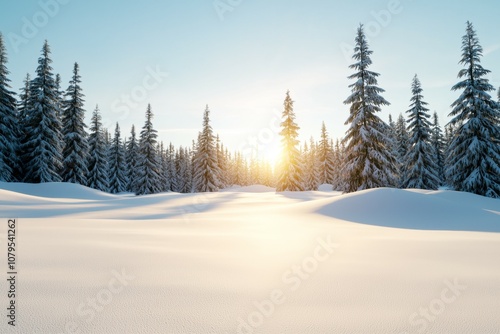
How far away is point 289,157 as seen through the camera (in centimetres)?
3178

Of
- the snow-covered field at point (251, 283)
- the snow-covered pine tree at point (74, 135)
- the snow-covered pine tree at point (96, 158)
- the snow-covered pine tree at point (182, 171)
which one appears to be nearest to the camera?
the snow-covered field at point (251, 283)

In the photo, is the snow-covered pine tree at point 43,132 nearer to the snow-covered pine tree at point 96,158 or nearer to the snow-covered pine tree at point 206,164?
the snow-covered pine tree at point 96,158

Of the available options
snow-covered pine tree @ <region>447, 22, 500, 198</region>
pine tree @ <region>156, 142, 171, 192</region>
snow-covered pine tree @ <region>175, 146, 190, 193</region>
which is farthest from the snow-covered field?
snow-covered pine tree @ <region>175, 146, 190, 193</region>

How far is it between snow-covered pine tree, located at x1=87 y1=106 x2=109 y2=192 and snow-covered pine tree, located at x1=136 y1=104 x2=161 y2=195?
15.2 ft

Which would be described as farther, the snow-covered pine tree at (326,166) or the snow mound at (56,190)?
the snow-covered pine tree at (326,166)

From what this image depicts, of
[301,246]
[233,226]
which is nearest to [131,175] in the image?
[233,226]

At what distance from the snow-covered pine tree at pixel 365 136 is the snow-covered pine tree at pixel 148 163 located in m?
25.1

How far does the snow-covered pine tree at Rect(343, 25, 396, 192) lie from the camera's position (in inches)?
782

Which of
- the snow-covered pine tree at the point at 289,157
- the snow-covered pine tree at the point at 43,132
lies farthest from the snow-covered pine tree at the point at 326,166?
the snow-covered pine tree at the point at 43,132

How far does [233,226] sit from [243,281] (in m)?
4.46

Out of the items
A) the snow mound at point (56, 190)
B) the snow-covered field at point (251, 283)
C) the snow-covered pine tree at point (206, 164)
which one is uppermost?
the snow-covered pine tree at point (206, 164)

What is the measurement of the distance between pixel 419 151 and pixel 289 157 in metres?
13.1

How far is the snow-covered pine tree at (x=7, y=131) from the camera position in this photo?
79.4ft

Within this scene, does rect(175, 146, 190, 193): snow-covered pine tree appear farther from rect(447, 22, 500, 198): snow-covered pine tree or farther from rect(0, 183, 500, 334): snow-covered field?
rect(0, 183, 500, 334): snow-covered field
